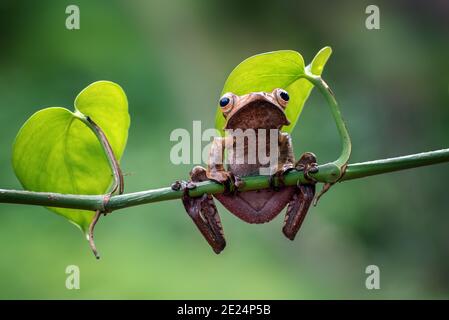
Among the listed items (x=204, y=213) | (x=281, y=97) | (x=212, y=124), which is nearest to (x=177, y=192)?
(x=204, y=213)

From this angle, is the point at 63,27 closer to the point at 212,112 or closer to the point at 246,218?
the point at 212,112

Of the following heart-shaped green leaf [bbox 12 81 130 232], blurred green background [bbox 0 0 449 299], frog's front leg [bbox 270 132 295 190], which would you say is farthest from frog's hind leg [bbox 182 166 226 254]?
blurred green background [bbox 0 0 449 299]

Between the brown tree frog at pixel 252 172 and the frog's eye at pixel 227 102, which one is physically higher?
the frog's eye at pixel 227 102

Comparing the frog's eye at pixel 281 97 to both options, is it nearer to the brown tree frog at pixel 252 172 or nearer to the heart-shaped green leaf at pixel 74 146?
the brown tree frog at pixel 252 172

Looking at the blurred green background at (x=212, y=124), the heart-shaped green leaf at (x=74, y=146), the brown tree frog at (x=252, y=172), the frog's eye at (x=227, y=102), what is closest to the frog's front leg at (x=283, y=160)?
the brown tree frog at (x=252, y=172)

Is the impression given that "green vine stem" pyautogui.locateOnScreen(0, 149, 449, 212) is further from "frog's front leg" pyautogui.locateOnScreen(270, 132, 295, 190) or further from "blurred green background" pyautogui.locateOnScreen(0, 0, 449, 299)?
"blurred green background" pyautogui.locateOnScreen(0, 0, 449, 299)

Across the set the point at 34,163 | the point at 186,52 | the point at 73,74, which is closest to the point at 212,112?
the point at 186,52

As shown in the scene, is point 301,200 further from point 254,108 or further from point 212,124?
point 212,124
